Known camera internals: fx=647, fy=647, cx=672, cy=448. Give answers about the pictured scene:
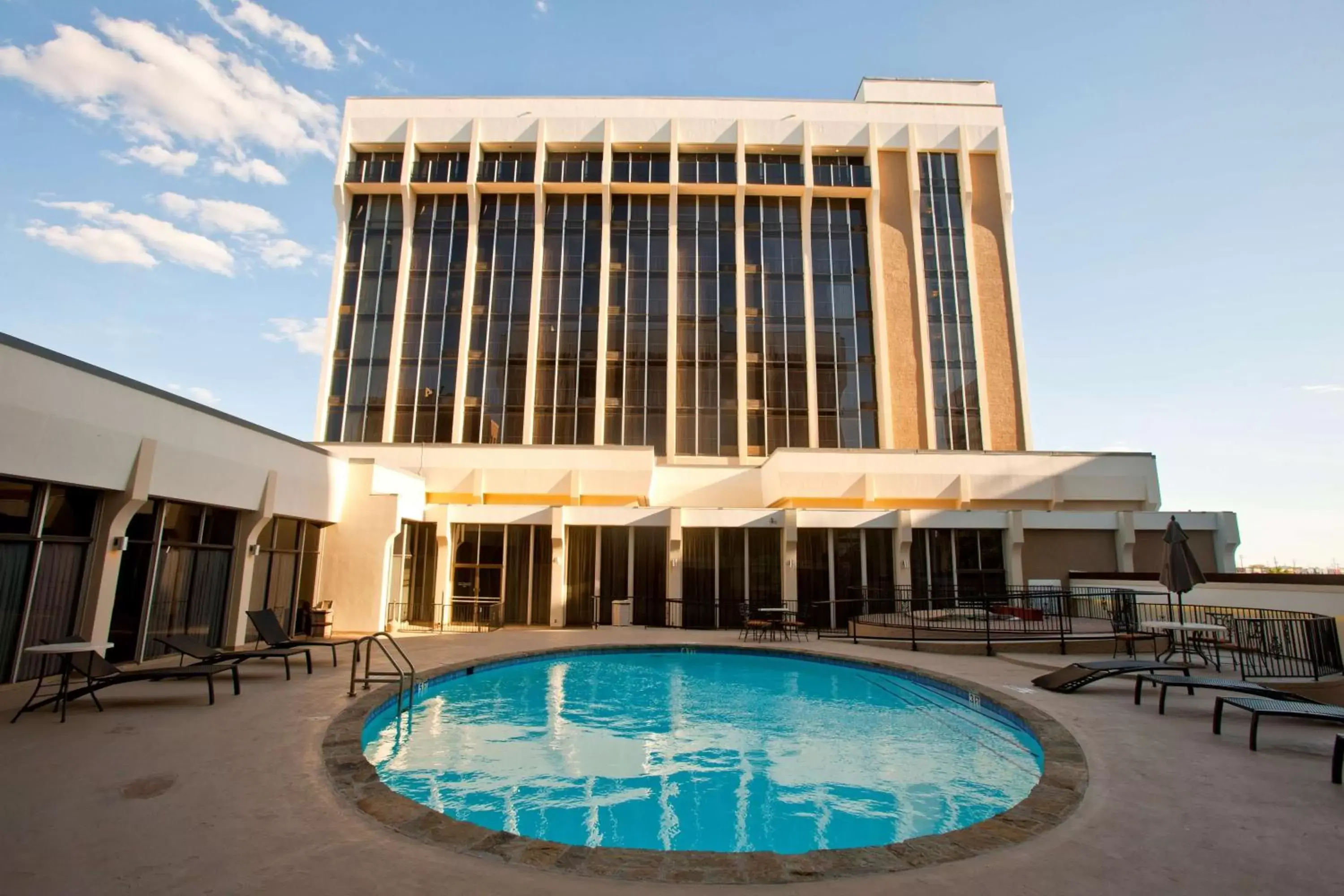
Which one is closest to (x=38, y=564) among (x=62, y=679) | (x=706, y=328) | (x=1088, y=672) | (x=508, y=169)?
(x=62, y=679)

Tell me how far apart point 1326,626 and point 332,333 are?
1255 inches

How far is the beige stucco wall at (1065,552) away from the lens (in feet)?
63.6

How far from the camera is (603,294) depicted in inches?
1140

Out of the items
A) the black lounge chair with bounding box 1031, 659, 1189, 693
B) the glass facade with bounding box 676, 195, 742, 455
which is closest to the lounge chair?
the black lounge chair with bounding box 1031, 659, 1189, 693

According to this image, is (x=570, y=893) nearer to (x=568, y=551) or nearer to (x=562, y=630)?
(x=562, y=630)

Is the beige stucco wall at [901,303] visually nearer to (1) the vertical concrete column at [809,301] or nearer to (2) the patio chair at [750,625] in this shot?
(1) the vertical concrete column at [809,301]

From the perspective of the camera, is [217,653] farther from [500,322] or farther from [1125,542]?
[1125,542]

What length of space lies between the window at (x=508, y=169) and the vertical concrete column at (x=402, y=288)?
126 inches

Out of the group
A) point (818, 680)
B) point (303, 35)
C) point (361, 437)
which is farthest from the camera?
point (361, 437)

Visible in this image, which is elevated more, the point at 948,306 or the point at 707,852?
the point at 948,306

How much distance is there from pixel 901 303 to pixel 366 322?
78.8 ft

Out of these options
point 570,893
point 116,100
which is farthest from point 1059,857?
point 116,100

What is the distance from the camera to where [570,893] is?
333cm

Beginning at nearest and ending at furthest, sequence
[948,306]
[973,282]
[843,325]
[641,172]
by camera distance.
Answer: [843,325] → [948,306] → [973,282] → [641,172]
